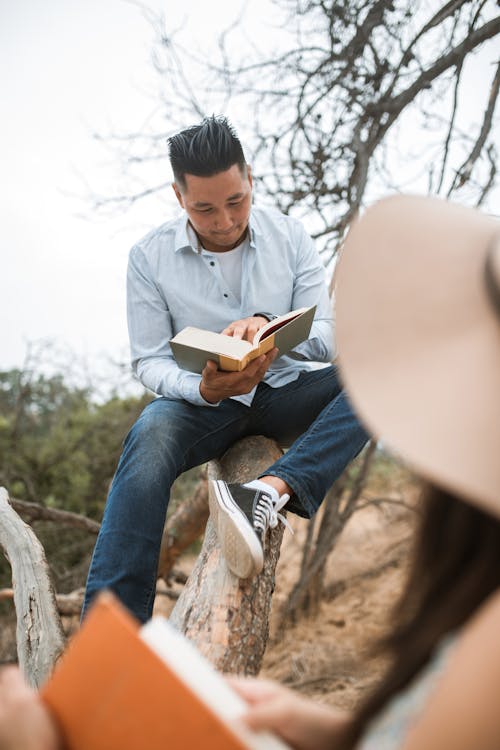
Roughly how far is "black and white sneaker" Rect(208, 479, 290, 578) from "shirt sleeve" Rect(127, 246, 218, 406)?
2.14 feet

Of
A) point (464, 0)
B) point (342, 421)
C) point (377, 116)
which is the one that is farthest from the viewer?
point (377, 116)

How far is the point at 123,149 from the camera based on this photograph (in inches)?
164

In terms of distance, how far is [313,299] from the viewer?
2.62 metres

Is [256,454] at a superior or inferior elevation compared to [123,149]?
inferior

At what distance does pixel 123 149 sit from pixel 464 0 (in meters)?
2.35

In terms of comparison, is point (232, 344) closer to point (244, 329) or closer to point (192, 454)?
point (244, 329)

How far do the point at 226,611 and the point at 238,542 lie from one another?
0.61 feet

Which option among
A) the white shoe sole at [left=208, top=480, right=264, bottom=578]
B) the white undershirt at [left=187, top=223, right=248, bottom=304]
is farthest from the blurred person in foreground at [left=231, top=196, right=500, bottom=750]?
the white undershirt at [left=187, top=223, right=248, bottom=304]

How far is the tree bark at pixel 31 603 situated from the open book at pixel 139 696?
107 cm

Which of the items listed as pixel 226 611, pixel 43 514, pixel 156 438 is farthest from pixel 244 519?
pixel 43 514

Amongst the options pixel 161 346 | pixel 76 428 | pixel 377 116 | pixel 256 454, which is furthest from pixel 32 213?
pixel 256 454

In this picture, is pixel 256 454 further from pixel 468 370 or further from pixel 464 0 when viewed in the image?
pixel 464 0

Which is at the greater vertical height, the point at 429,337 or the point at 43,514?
the point at 429,337

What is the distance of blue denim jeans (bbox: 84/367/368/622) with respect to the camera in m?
1.80
